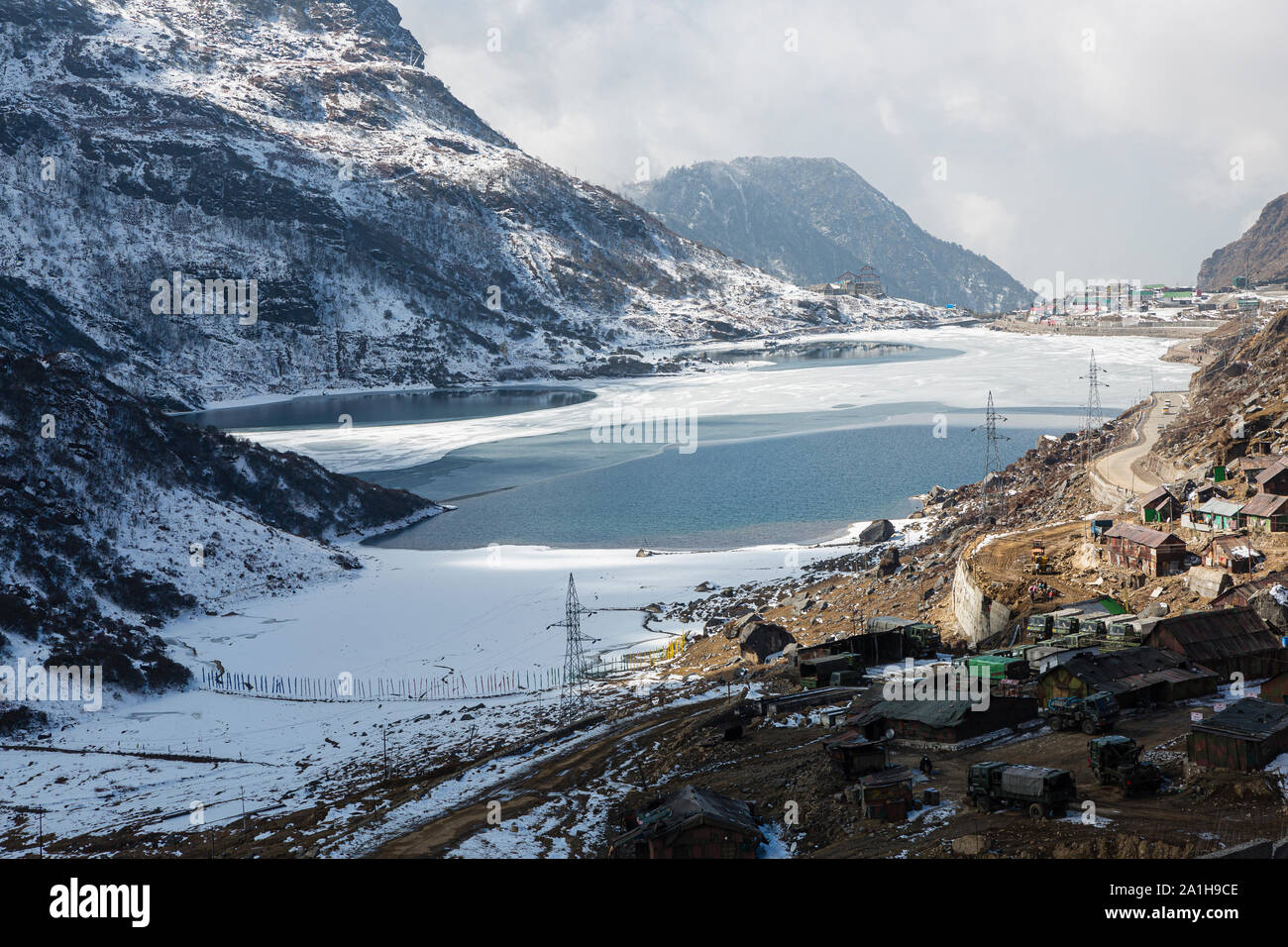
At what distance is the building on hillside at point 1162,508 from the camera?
43.2 meters

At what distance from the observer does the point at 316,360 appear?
17250 centimetres

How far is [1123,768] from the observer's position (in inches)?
811

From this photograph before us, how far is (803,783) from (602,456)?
82.9 metres

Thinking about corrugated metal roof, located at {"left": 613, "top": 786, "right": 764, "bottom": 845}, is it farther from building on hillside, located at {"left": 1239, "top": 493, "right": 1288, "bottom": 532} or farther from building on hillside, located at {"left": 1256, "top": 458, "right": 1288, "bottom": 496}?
building on hillside, located at {"left": 1256, "top": 458, "right": 1288, "bottom": 496}

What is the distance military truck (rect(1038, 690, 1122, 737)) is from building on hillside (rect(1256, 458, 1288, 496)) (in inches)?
773

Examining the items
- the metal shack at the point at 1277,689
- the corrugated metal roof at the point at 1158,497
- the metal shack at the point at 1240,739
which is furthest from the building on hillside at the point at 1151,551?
the metal shack at the point at 1240,739

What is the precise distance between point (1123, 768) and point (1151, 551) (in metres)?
19.7

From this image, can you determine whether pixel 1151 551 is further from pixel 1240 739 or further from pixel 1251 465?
pixel 1240 739

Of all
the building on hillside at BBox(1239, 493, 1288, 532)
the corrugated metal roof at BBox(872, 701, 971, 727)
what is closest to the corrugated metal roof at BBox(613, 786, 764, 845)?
the corrugated metal roof at BBox(872, 701, 971, 727)

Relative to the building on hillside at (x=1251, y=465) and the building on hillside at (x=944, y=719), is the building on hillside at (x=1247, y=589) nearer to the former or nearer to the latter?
the building on hillside at (x=944, y=719)

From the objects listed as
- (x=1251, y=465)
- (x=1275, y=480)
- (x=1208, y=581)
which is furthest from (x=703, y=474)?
(x=1208, y=581)

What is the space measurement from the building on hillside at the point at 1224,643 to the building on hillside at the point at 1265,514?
9.89 metres

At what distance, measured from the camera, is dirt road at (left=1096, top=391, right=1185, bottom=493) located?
5369cm
